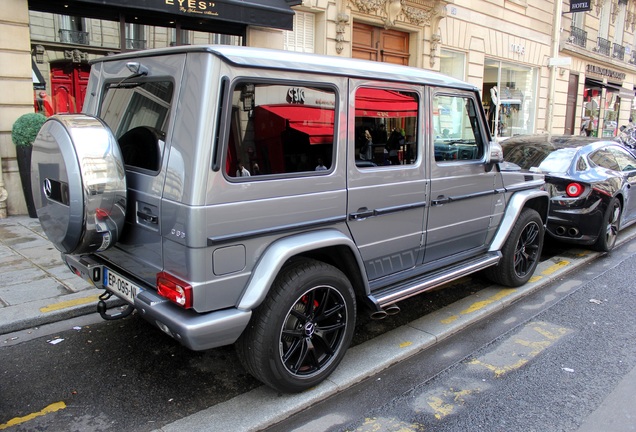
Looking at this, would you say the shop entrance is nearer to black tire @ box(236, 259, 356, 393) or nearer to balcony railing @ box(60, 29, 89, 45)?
balcony railing @ box(60, 29, 89, 45)

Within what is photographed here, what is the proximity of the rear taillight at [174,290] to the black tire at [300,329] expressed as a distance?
1.57ft

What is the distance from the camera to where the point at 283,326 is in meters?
3.02

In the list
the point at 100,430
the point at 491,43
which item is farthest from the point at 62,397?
the point at 491,43

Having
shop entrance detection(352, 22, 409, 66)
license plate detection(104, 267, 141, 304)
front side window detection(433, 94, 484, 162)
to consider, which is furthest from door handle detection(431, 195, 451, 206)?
shop entrance detection(352, 22, 409, 66)

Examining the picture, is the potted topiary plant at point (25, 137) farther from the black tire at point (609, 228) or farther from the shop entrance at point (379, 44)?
the black tire at point (609, 228)

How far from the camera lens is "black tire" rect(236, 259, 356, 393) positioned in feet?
9.62

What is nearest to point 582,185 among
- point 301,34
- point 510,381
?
point 510,381

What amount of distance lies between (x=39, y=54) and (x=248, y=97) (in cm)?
700

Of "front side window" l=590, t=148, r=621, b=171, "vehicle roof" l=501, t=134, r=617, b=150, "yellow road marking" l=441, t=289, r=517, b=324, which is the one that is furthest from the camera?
"vehicle roof" l=501, t=134, r=617, b=150

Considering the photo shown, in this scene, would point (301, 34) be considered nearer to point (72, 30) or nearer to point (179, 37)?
point (179, 37)

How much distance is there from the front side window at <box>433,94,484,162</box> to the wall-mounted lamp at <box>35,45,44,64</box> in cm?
711

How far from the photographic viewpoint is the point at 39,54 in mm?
8008

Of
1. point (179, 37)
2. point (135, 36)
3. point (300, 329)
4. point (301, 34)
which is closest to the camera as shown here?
point (300, 329)

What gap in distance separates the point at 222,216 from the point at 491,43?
52.0ft
